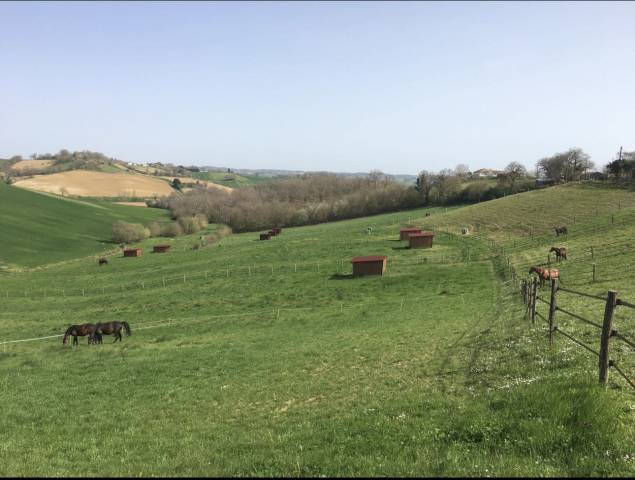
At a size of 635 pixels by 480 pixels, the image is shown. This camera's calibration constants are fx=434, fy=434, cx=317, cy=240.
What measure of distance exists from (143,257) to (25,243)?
2459 centimetres

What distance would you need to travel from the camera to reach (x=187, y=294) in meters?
42.8

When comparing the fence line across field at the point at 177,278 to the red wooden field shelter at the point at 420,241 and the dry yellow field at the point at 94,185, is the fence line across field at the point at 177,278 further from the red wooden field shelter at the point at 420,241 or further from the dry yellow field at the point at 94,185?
A: the dry yellow field at the point at 94,185

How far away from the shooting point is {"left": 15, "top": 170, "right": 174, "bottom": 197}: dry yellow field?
152m

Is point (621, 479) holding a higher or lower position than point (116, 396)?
higher

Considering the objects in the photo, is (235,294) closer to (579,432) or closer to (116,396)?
(116,396)

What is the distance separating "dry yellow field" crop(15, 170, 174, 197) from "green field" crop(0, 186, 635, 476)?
129595 millimetres

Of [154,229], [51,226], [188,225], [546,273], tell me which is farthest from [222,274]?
[51,226]

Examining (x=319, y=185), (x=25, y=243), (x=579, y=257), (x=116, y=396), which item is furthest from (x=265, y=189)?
(x=116, y=396)

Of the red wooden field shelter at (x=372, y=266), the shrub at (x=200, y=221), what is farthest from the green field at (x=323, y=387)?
the shrub at (x=200, y=221)

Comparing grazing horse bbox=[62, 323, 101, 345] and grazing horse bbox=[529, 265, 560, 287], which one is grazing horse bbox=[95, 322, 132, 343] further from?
grazing horse bbox=[529, 265, 560, 287]

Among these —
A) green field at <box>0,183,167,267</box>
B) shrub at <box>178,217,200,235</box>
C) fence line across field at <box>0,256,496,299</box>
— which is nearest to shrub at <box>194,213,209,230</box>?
shrub at <box>178,217,200,235</box>

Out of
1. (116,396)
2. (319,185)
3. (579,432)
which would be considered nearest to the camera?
(579,432)

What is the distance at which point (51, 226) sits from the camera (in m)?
95.7

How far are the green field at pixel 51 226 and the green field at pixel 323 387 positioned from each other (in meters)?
40.8
